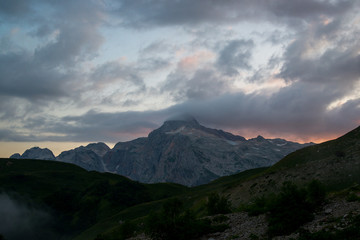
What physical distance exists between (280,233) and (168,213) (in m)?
17.0

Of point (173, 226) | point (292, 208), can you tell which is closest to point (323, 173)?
point (292, 208)

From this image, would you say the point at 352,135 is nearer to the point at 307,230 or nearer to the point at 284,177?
the point at 284,177

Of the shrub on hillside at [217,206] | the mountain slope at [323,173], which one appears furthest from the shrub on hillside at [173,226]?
the mountain slope at [323,173]

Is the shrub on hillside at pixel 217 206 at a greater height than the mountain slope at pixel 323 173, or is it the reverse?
the mountain slope at pixel 323 173

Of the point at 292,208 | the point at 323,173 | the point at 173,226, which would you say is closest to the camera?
the point at 292,208

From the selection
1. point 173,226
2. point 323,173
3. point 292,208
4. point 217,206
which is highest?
point 323,173

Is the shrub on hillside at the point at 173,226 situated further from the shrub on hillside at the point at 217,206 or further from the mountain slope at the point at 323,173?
the mountain slope at the point at 323,173

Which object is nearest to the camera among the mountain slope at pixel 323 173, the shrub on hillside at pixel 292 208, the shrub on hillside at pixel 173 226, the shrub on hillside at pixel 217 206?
the shrub on hillside at pixel 292 208

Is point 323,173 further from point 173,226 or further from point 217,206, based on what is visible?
point 173,226

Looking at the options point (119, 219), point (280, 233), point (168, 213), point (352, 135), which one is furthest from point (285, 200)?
point (119, 219)

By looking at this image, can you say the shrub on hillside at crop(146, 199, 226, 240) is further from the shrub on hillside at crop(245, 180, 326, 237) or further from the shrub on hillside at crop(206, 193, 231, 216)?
the shrub on hillside at crop(206, 193, 231, 216)

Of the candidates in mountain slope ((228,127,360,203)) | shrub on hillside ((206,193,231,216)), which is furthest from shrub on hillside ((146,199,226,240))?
mountain slope ((228,127,360,203))

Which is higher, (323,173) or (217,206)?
(323,173)

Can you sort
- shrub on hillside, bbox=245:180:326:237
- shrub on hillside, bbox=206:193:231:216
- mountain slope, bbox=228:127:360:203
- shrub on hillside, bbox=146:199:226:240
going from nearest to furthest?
shrub on hillside, bbox=245:180:326:237 < shrub on hillside, bbox=146:199:226:240 < shrub on hillside, bbox=206:193:231:216 < mountain slope, bbox=228:127:360:203
